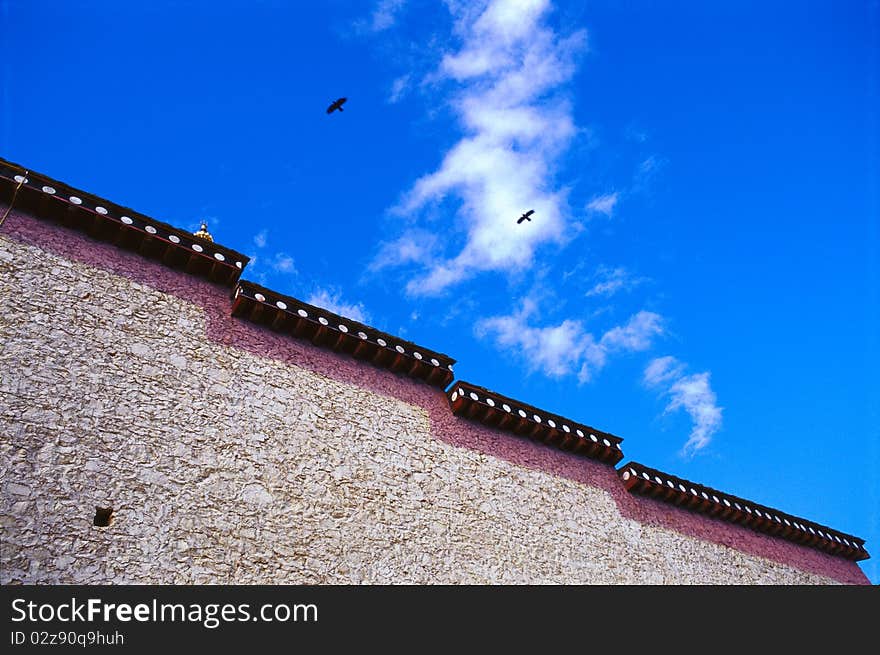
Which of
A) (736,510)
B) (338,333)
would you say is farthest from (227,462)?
(736,510)

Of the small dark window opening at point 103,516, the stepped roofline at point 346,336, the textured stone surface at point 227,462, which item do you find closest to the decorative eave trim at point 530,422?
the stepped roofline at point 346,336

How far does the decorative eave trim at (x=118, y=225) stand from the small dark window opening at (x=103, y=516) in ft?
13.0

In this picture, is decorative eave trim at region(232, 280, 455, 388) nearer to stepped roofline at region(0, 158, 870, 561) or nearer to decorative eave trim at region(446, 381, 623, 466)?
stepped roofline at region(0, 158, 870, 561)

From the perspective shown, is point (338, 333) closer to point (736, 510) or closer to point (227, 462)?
point (227, 462)

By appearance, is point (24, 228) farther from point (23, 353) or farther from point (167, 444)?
point (167, 444)

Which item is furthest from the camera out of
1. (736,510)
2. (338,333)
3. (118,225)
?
(736,510)

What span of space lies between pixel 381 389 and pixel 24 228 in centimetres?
559

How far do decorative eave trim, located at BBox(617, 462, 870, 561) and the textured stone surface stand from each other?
128cm

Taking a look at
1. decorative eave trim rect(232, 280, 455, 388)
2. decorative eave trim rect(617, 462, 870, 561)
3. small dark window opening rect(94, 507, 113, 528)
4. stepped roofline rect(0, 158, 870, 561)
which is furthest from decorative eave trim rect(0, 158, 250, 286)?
decorative eave trim rect(617, 462, 870, 561)

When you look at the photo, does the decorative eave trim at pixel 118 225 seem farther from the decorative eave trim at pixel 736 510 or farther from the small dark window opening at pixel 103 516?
the decorative eave trim at pixel 736 510

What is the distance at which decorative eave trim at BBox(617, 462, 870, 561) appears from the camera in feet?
44.1

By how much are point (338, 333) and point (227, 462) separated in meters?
3.02

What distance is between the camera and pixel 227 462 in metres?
8.84
